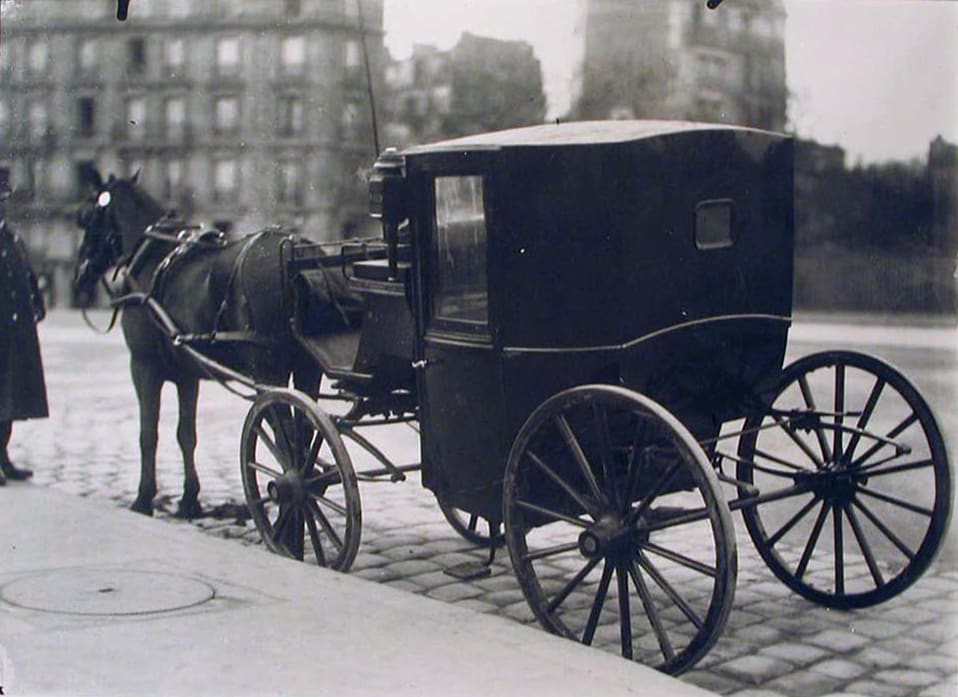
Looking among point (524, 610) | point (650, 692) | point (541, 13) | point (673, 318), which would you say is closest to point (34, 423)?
point (541, 13)

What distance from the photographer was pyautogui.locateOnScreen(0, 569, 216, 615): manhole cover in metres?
4.88

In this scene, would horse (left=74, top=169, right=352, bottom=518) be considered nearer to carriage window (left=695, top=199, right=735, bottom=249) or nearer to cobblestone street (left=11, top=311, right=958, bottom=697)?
cobblestone street (left=11, top=311, right=958, bottom=697)

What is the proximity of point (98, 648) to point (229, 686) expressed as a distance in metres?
0.62

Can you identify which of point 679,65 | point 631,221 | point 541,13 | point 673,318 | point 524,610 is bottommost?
point 524,610

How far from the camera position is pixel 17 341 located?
873cm

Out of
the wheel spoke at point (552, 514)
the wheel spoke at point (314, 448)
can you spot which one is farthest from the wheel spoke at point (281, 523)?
the wheel spoke at point (552, 514)

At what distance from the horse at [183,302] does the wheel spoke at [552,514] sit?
2.41 m

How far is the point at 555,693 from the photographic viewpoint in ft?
12.7

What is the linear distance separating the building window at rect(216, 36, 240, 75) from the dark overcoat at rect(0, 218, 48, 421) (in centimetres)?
398

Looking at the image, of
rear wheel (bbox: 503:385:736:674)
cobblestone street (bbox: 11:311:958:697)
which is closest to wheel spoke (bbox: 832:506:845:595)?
cobblestone street (bbox: 11:311:958:697)

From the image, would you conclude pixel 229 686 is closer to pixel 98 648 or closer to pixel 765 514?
pixel 98 648

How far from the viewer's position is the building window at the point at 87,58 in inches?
376

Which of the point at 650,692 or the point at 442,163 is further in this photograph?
the point at 442,163

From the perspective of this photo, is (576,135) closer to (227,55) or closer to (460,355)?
(460,355)
